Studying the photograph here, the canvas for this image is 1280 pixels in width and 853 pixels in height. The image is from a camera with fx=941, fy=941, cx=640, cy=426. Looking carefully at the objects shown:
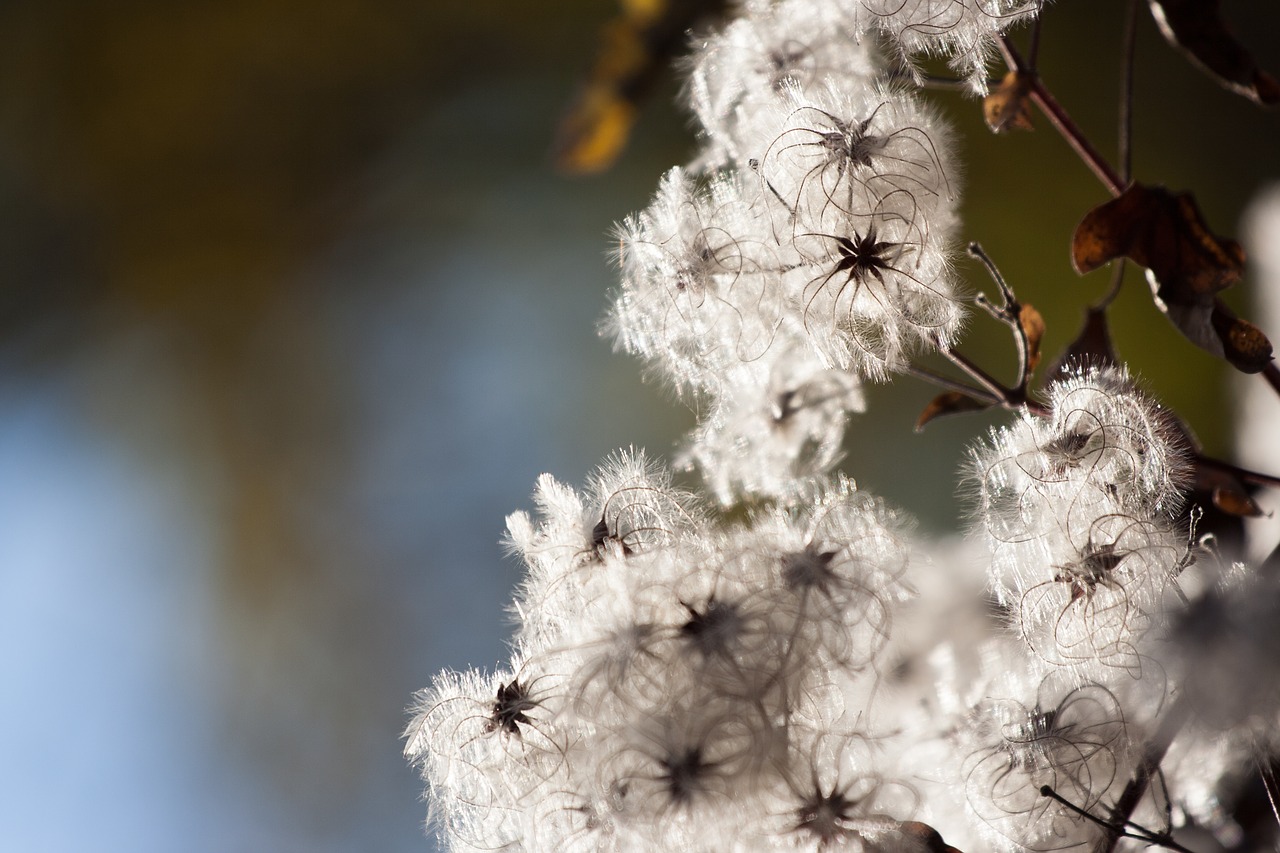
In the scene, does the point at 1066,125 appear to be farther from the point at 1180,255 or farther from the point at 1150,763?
the point at 1150,763

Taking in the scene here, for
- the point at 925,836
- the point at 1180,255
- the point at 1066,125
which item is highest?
the point at 1066,125

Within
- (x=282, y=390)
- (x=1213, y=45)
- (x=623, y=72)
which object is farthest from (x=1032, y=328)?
(x=282, y=390)

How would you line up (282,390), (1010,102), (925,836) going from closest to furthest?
1. (925,836)
2. (1010,102)
3. (282,390)

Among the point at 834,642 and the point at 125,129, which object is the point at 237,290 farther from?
the point at 834,642

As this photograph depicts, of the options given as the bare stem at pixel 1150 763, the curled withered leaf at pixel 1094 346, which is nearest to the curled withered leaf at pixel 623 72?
the curled withered leaf at pixel 1094 346

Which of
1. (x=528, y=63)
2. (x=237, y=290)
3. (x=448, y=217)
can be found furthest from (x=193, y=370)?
(x=528, y=63)

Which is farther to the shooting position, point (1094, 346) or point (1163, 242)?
point (1094, 346)
